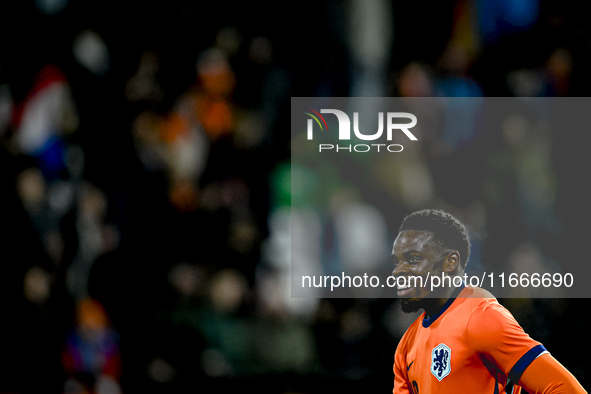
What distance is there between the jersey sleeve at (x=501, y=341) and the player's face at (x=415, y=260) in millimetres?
120

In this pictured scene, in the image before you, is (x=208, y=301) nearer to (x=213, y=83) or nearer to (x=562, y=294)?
(x=213, y=83)

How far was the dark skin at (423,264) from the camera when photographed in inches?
41.6

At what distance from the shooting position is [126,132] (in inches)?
138

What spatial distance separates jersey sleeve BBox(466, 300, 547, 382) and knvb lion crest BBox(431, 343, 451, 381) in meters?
0.06

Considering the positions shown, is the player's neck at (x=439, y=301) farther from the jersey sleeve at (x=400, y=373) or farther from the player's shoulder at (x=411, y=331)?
the jersey sleeve at (x=400, y=373)

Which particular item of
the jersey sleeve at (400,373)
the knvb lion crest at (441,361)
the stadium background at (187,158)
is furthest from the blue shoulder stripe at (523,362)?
the stadium background at (187,158)

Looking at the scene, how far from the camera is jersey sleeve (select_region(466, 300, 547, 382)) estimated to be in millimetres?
1012

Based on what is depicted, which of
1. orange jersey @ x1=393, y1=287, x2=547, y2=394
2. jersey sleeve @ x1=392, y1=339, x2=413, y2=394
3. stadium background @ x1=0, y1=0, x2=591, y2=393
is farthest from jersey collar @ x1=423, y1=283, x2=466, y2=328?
stadium background @ x1=0, y1=0, x2=591, y2=393

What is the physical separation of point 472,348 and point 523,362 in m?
0.10

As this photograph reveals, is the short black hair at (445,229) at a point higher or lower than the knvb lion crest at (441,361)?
higher

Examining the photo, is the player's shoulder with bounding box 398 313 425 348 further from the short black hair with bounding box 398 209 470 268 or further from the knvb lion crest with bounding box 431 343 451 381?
the short black hair with bounding box 398 209 470 268

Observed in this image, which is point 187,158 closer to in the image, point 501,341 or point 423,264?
point 423,264

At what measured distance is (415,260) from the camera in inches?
42.1

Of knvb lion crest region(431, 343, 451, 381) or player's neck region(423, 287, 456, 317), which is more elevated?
player's neck region(423, 287, 456, 317)
